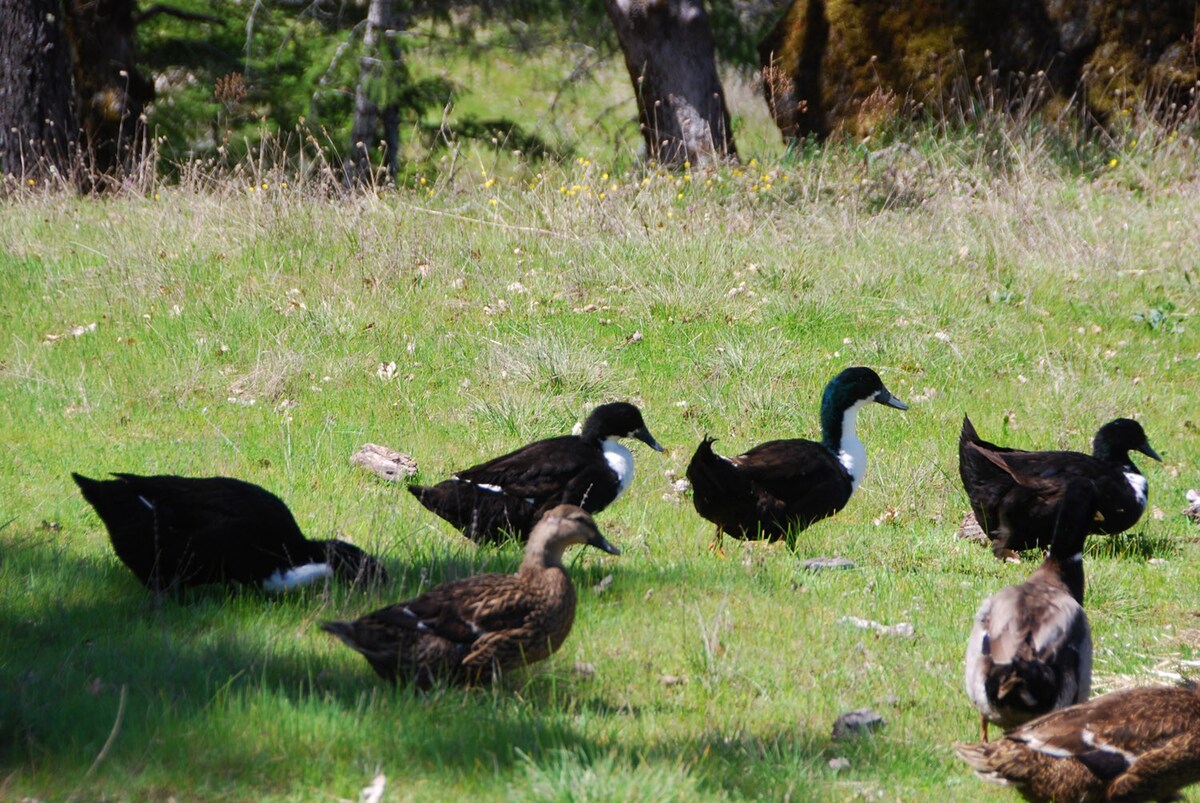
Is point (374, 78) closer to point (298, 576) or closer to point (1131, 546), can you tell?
point (1131, 546)

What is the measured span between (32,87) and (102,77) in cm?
233

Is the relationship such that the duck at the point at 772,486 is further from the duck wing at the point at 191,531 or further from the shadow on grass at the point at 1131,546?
the duck wing at the point at 191,531

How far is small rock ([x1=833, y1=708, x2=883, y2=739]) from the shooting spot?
15.4 ft

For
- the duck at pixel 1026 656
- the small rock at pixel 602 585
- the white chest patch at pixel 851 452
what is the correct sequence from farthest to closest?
the white chest patch at pixel 851 452 < the small rock at pixel 602 585 < the duck at pixel 1026 656

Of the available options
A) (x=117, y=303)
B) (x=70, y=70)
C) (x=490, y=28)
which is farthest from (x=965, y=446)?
(x=490, y=28)

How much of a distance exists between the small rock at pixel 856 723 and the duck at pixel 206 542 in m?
2.13

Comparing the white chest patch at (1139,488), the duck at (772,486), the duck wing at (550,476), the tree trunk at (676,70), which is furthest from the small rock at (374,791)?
the tree trunk at (676,70)

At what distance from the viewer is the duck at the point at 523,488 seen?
6762 millimetres

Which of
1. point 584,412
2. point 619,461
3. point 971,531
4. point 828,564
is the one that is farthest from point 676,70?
point 828,564

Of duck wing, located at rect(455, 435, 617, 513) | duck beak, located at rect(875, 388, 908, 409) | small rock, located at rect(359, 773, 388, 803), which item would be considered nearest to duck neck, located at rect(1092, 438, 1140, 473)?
duck beak, located at rect(875, 388, 908, 409)

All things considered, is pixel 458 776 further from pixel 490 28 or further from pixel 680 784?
pixel 490 28

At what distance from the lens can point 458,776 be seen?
A: 13.1 ft

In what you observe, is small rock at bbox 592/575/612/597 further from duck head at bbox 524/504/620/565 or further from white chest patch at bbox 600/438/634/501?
A: white chest patch at bbox 600/438/634/501

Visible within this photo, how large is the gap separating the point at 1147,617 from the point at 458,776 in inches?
162
